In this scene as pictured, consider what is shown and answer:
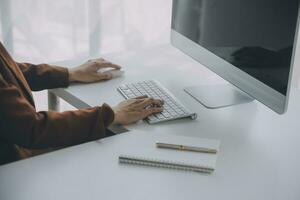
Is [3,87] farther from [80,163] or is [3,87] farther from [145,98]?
[145,98]

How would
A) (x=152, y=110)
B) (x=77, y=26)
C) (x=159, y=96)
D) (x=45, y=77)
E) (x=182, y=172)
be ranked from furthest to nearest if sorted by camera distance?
1. (x=77, y=26)
2. (x=45, y=77)
3. (x=159, y=96)
4. (x=152, y=110)
5. (x=182, y=172)

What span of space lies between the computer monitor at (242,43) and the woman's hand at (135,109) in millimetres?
186

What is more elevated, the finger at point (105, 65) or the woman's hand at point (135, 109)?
the finger at point (105, 65)

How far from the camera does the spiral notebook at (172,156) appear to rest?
1.21 m

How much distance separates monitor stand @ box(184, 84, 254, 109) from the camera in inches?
62.0

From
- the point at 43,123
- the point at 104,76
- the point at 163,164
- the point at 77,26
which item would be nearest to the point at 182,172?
the point at 163,164

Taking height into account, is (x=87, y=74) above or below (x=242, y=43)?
below

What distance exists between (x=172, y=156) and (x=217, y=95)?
0.43 metres

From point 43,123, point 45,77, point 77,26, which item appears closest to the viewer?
point 43,123

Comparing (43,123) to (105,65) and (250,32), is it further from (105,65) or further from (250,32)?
(250,32)

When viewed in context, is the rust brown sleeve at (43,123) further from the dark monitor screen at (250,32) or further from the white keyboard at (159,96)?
the dark monitor screen at (250,32)

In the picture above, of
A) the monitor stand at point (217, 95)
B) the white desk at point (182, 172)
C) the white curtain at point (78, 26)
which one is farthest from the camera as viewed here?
the white curtain at point (78, 26)

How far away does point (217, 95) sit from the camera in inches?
64.1

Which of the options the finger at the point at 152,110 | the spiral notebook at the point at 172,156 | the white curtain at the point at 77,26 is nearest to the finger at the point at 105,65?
the finger at the point at 152,110
